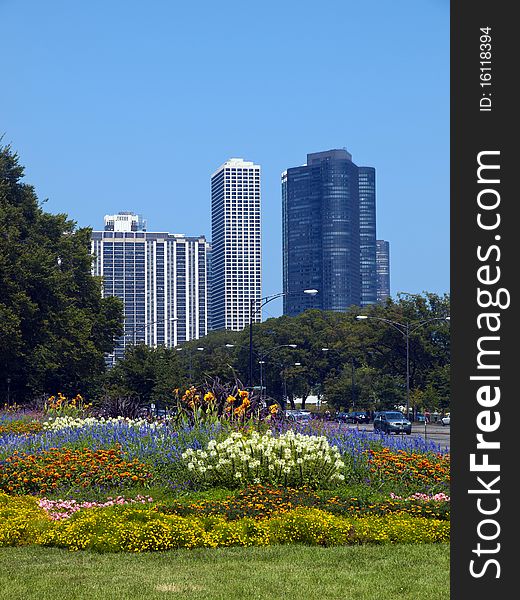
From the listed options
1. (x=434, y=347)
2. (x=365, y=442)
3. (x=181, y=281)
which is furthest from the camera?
(x=181, y=281)

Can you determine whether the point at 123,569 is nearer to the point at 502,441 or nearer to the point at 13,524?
the point at 13,524

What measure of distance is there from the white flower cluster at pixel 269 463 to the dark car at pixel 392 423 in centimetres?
3934

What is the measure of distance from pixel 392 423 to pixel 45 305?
2132 cm

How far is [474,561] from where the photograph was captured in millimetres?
5555

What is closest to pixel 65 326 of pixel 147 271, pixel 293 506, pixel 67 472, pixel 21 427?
pixel 21 427

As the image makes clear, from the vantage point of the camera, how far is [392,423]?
56875 mm

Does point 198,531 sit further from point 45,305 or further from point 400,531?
point 45,305

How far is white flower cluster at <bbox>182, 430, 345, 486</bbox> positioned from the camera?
16.4m

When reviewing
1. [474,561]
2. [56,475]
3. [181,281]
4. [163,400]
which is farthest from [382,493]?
[181,281]

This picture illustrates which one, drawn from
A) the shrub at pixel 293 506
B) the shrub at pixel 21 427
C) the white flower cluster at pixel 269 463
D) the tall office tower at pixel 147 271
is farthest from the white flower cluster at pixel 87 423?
the tall office tower at pixel 147 271

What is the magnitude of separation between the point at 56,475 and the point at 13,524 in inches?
183

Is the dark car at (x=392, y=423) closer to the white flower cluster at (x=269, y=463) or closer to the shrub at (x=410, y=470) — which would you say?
the shrub at (x=410, y=470)

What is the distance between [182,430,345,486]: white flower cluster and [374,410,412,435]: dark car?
3934 cm

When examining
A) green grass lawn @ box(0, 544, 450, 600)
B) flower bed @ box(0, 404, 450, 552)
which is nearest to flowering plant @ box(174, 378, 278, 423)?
flower bed @ box(0, 404, 450, 552)
